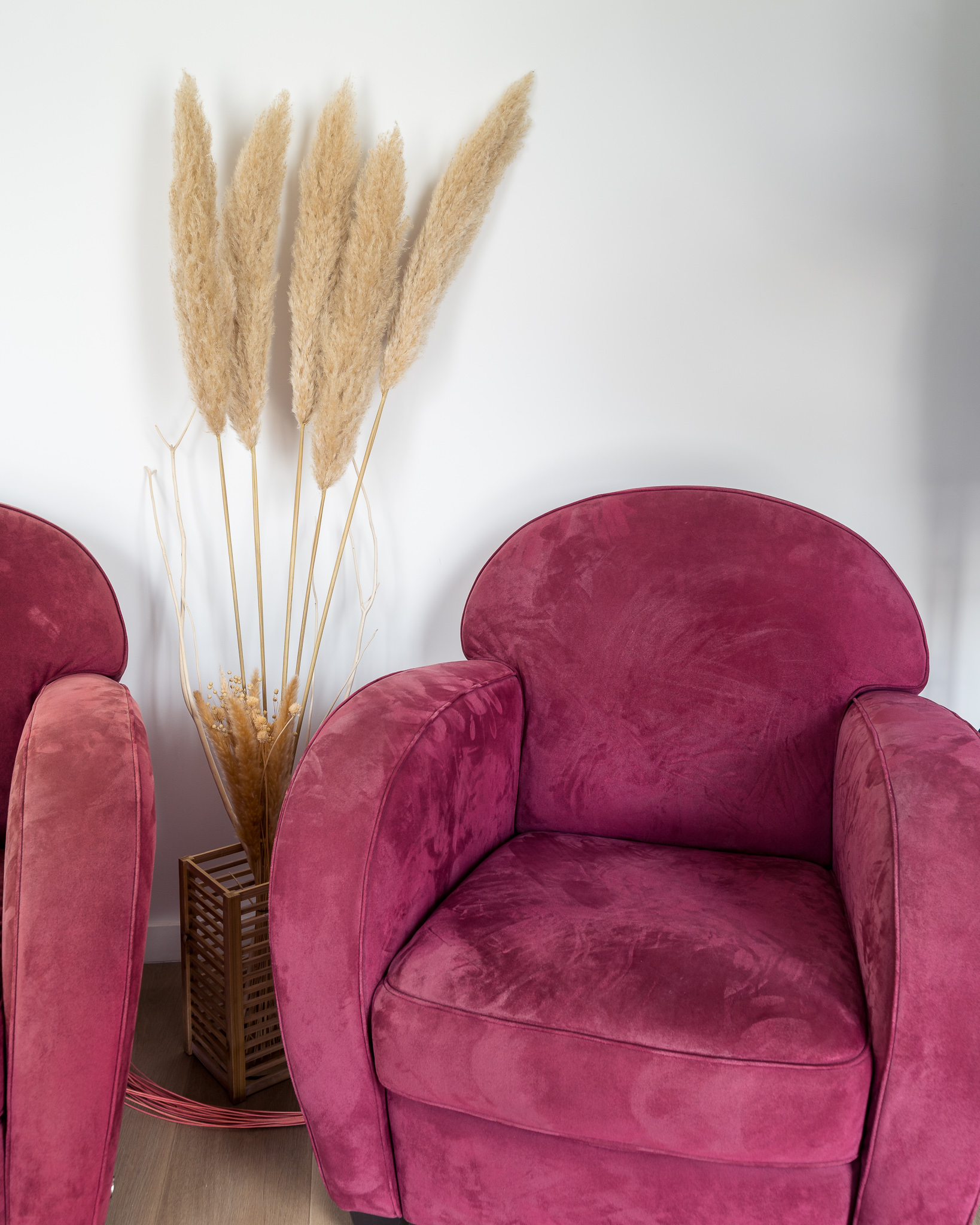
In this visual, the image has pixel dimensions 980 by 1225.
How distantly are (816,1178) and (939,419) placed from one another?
142 centimetres

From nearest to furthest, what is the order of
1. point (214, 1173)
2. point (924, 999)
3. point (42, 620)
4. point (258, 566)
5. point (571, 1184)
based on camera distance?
point (924, 999)
point (571, 1184)
point (214, 1173)
point (42, 620)
point (258, 566)

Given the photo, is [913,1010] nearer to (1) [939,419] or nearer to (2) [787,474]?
(2) [787,474]

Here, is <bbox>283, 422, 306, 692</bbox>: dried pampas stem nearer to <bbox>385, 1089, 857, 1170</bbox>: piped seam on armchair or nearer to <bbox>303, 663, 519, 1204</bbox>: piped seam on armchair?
<bbox>303, 663, 519, 1204</bbox>: piped seam on armchair

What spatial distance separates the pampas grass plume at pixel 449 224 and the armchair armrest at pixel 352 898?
2.52 feet

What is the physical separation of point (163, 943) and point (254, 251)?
1.41 m

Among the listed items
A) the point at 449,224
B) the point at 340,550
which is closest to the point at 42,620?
the point at 340,550

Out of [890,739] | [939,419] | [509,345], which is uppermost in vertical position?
[509,345]

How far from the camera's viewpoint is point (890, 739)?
41.9 inches

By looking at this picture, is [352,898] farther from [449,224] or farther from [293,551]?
[449,224]

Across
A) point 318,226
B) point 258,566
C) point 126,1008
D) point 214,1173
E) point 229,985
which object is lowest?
point 214,1173

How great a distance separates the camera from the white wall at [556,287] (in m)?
1.66

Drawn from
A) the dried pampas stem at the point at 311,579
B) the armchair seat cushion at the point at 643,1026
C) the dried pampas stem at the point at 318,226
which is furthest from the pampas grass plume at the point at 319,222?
the armchair seat cushion at the point at 643,1026

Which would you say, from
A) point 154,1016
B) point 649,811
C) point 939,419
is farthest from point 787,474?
point 154,1016

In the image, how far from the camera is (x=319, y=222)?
158cm
